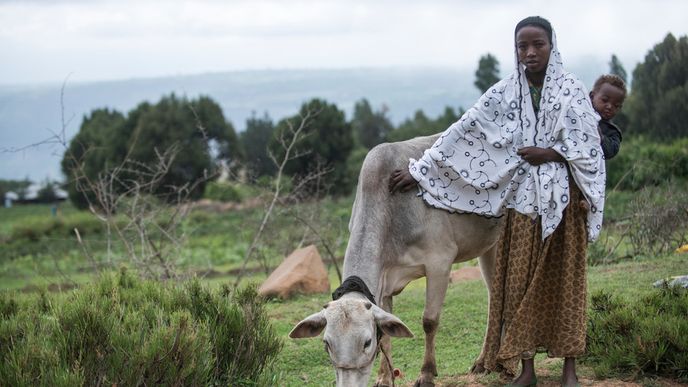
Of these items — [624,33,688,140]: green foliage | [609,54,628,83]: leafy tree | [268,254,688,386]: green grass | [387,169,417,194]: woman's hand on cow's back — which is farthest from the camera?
[609,54,628,83]: leafy tree

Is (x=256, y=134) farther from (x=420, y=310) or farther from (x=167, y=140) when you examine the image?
(x=420, y=310)

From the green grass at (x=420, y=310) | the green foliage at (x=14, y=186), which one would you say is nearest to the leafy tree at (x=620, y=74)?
the green grass at (x=420, y=310)

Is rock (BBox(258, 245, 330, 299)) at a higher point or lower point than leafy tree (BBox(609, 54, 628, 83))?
lower

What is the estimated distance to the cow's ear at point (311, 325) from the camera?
190 inches

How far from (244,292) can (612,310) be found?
2.72 m

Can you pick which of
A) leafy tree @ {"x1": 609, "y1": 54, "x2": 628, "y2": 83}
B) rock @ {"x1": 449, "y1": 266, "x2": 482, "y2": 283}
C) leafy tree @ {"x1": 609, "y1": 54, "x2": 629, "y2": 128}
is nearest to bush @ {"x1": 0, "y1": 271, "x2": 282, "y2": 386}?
rock @ {"x1": 449, "y1": 266, "x2": 482, "y2": 283}

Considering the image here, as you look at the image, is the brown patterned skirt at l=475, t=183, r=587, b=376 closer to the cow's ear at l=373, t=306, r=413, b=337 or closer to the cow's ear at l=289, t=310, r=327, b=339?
the cow's ear at l=373, t=306, r=413, b=337

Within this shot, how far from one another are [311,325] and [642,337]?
2352mm

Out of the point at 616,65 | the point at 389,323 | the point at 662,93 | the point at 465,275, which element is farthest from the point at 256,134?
the point at 389,323

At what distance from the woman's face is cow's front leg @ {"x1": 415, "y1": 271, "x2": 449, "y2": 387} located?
5.13 ft

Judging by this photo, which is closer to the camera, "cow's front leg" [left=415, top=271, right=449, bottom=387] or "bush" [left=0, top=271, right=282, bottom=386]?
"bush" [left=0, top=271, right=282, bottom=386]

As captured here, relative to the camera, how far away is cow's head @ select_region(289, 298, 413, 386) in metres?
4.57

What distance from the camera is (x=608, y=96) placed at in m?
5.55

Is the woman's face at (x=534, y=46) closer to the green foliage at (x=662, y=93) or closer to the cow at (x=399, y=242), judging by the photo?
the cow at (x=399, y=242)
